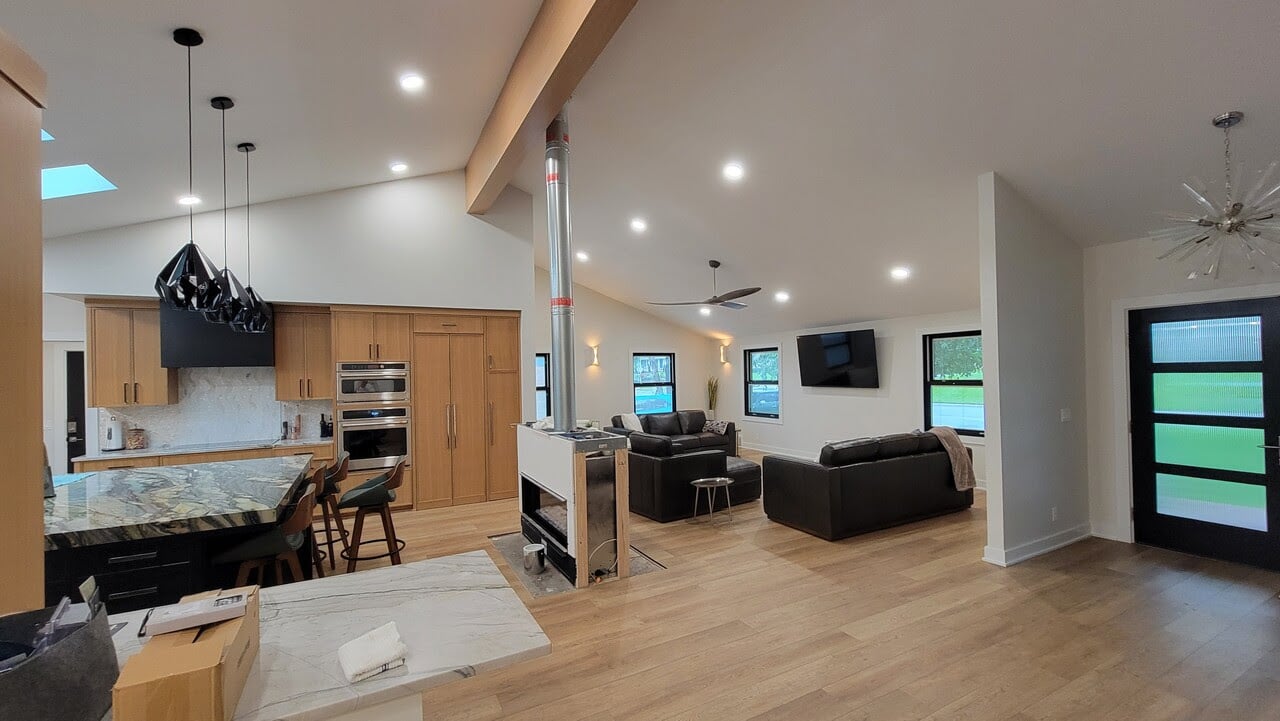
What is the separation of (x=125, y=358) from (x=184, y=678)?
5862 mm

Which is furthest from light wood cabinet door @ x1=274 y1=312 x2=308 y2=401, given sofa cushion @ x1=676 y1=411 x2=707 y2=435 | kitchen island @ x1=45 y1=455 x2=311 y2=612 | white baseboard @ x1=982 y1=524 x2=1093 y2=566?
white baseboard @ x1=982 y1=524 x2=1093 y2=566

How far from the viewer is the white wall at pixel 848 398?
24.1 feet

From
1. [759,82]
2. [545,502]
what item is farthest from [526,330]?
[759,82]

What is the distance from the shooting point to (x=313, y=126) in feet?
12.9

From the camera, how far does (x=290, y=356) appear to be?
5703 millimetres

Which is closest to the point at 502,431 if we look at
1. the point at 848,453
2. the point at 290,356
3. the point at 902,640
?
the point at 290,356

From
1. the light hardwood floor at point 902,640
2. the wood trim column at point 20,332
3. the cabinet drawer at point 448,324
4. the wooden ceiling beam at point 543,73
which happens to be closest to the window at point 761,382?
the light hardwood floor at point 902,640

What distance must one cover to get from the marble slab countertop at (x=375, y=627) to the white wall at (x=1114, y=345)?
5.32m

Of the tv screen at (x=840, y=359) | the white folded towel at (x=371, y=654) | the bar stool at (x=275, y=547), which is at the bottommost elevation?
the bar stool at (x=275, y=547)

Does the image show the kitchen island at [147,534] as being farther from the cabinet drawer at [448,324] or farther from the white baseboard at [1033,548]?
the white baseboard at [1033,548]

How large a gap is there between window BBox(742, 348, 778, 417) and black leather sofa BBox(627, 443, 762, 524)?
4175mm

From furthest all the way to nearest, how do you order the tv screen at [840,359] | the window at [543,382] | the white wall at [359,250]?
the window at [543,382] < the tv screen at [840,359] < the white wall at [359,250]

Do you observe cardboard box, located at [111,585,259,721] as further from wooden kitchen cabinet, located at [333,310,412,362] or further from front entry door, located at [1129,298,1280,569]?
front entry door, located at [1129,298,1280,569]

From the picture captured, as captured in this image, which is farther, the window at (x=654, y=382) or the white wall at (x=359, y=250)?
the window at (x=654, y=382)
